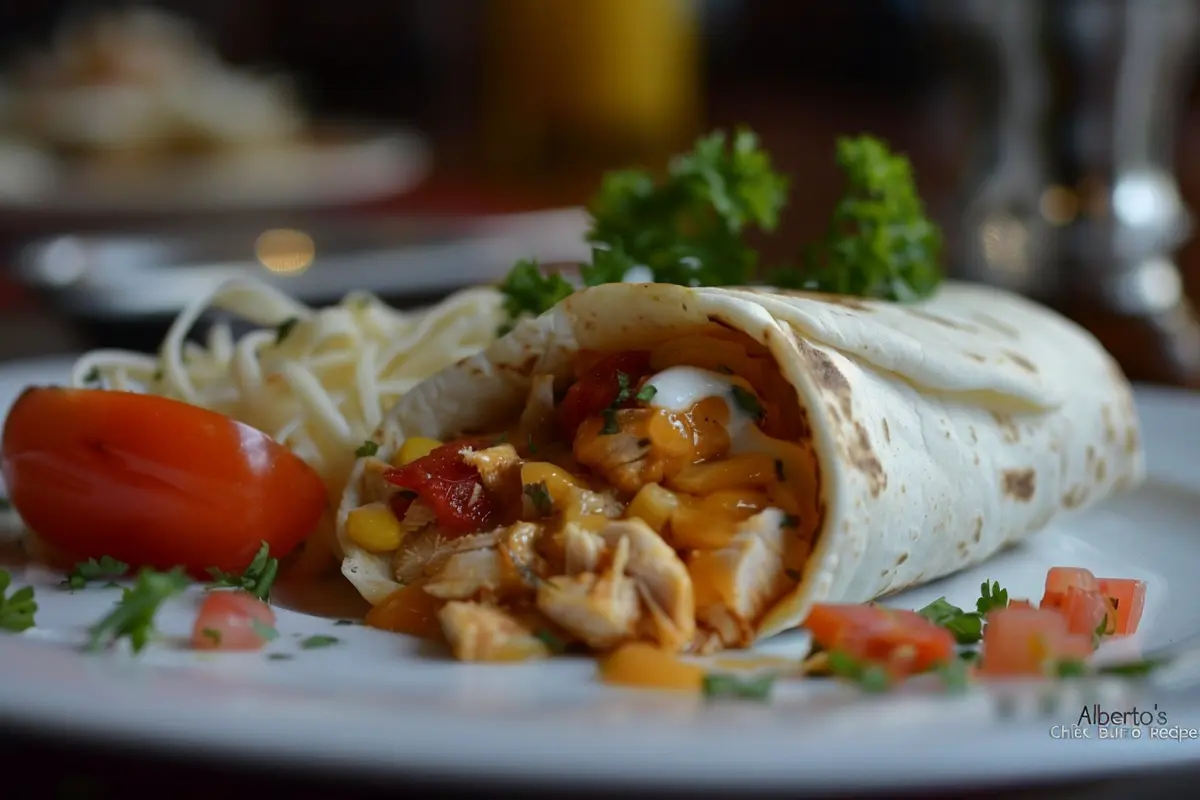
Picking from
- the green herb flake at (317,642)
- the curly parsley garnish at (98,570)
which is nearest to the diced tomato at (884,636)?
the green herb flake at (317,642)

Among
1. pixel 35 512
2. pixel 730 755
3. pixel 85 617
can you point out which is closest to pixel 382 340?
pixel 35 512

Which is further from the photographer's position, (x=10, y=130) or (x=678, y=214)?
(x=10, y=130)

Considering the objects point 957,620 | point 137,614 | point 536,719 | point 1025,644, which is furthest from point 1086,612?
point 137,614

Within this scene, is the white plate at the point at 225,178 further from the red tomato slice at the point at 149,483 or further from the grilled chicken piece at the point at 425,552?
the grilled chicken piece at the point at 425,552

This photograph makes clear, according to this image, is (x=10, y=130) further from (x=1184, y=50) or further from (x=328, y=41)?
(x=1184, y=50)

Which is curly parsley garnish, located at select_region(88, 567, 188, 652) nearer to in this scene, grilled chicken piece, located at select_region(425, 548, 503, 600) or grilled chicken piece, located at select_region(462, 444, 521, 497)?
grilled chicken piece, located at select_region(425, 548, 503, 600)

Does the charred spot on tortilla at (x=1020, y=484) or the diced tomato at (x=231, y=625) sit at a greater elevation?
the charred spot on tortilla at (x=1020, y=484)
